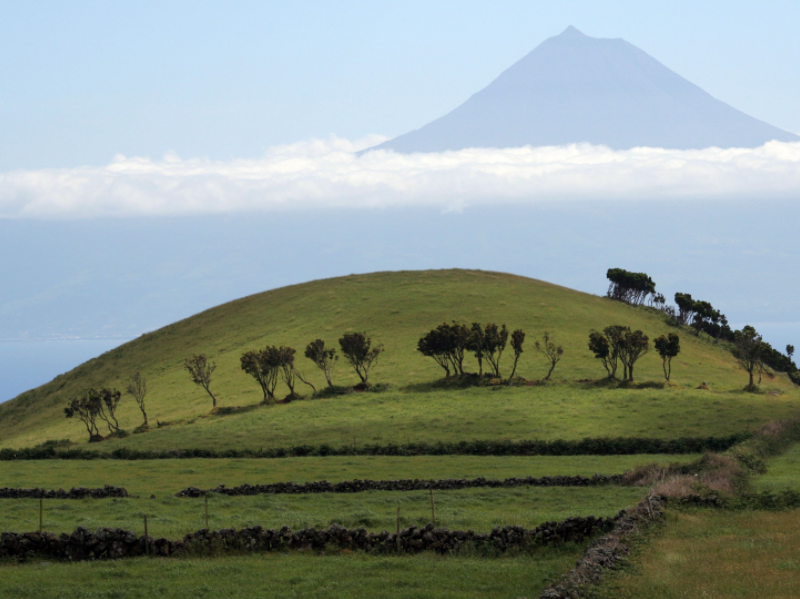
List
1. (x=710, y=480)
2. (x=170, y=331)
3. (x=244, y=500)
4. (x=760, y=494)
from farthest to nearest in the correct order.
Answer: (x=170, y=331) < (x=244, y=500) < (x=710, y=480) < (x=760, y=494)

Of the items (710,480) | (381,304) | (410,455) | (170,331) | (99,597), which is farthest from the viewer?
(170,331)

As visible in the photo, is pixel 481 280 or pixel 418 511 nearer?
pixel 418 511

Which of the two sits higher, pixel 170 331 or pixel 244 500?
pixel 170 331

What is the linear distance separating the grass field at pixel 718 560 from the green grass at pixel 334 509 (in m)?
5.31

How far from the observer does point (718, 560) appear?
24297mm

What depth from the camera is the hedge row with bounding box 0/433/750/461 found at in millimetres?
58438

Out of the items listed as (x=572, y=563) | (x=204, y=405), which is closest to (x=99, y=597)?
(x=572, y=563)

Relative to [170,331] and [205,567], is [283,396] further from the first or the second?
Answer: [205,567]

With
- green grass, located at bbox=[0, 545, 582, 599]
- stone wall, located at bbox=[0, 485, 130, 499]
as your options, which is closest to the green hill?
stone wall, located at bbox=[0, 485, 130, 499]

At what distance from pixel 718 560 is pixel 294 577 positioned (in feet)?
41.6

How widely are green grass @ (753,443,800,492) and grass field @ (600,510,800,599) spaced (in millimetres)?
6470

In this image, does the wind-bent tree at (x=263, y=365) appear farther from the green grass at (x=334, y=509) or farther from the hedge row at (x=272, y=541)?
the hedge row at (x=272, y=541)

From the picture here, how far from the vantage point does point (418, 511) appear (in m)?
35.9

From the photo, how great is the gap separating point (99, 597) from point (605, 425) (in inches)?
1989
